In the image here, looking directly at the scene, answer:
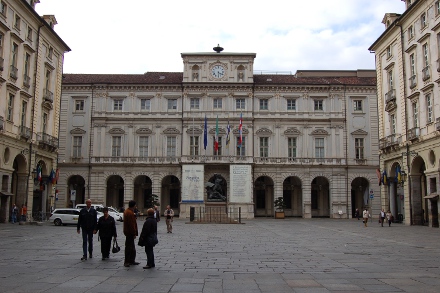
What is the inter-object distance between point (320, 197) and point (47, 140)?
35.6 m

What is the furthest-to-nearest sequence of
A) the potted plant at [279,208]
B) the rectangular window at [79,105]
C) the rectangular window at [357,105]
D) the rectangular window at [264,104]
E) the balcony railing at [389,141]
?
the rectangular window at [79,105]
the rectangular window at [264,104]
the rectangular window at [357,105]
the potted plant at [279,208]
the balcony railing at [389,141]

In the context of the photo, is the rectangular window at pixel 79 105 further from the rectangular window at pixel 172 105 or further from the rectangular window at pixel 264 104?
the rectangular window at pixel 264 104

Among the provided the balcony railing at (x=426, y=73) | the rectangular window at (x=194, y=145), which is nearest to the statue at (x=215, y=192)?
the rectangular window at (x=194, y=145)

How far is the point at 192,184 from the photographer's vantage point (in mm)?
57125

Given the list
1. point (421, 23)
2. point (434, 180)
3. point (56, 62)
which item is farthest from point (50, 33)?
point (434, 180)

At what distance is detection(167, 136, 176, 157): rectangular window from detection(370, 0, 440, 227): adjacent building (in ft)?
86.4

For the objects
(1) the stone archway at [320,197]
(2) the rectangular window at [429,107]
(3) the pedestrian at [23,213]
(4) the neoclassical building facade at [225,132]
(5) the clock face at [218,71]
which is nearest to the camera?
(2) the rectangular window at [429,107]

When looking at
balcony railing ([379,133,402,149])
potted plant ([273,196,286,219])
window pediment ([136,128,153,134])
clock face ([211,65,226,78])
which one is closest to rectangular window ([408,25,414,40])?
balcony railing ([379,133,402,149])

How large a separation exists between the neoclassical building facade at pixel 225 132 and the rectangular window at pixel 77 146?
7.1 inches

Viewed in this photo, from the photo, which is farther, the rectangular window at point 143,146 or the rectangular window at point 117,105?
A: the rectangular window at point 117,105

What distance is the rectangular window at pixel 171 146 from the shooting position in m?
59.8

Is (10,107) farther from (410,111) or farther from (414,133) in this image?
(410,111)

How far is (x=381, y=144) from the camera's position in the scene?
4341cm

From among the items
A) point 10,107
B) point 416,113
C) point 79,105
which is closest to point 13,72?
point 10,107
